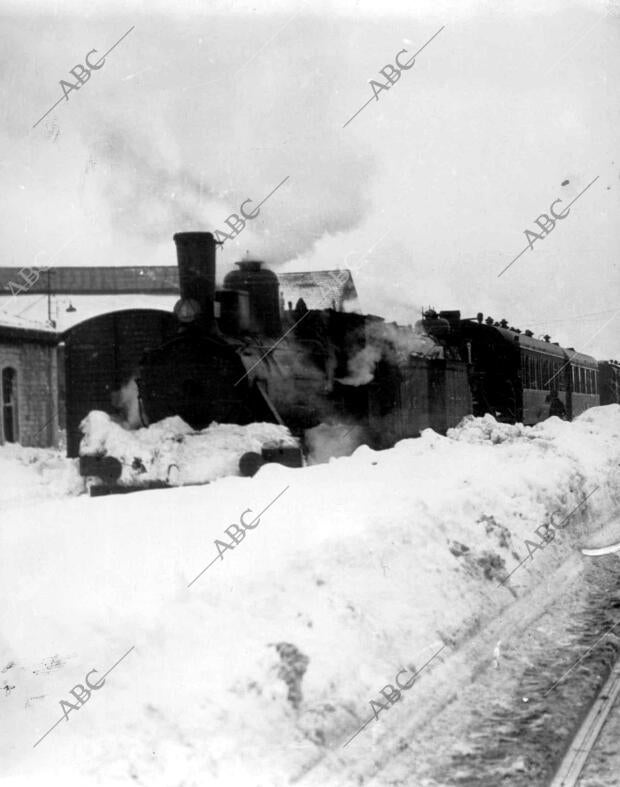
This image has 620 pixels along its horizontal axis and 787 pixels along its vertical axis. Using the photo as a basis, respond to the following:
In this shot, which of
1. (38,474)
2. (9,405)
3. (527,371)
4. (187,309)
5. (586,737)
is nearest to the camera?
(586,737)

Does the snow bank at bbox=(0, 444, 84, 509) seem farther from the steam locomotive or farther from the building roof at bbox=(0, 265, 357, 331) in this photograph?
the building roof at bbox=(0, 265, 357, 331)

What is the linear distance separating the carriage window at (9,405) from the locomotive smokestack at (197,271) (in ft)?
12.9

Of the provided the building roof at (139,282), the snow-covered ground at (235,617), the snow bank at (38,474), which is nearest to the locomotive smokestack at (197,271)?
the building roof at (139,282)

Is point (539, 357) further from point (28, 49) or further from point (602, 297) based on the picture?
point (28, 49)

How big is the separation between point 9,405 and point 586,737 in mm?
12003

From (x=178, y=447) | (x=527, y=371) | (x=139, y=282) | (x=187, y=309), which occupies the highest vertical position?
(x=139, y=282)

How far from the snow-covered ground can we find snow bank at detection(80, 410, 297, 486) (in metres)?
2.68

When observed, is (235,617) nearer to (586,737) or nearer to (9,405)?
(586,737)

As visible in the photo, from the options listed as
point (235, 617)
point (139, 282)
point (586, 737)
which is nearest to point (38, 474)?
point (139, 282)

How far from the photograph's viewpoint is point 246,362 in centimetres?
1122

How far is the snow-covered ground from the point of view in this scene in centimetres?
361

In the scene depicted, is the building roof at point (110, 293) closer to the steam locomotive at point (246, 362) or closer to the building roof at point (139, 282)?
the building roof at point (139, 282)

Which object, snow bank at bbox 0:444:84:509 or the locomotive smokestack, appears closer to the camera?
snow bank at bbox 0:444:84:509

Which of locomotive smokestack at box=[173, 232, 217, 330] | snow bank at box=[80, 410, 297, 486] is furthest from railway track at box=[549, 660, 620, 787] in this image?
locomotive smokestack at box=[173, 232, 217, 330]
